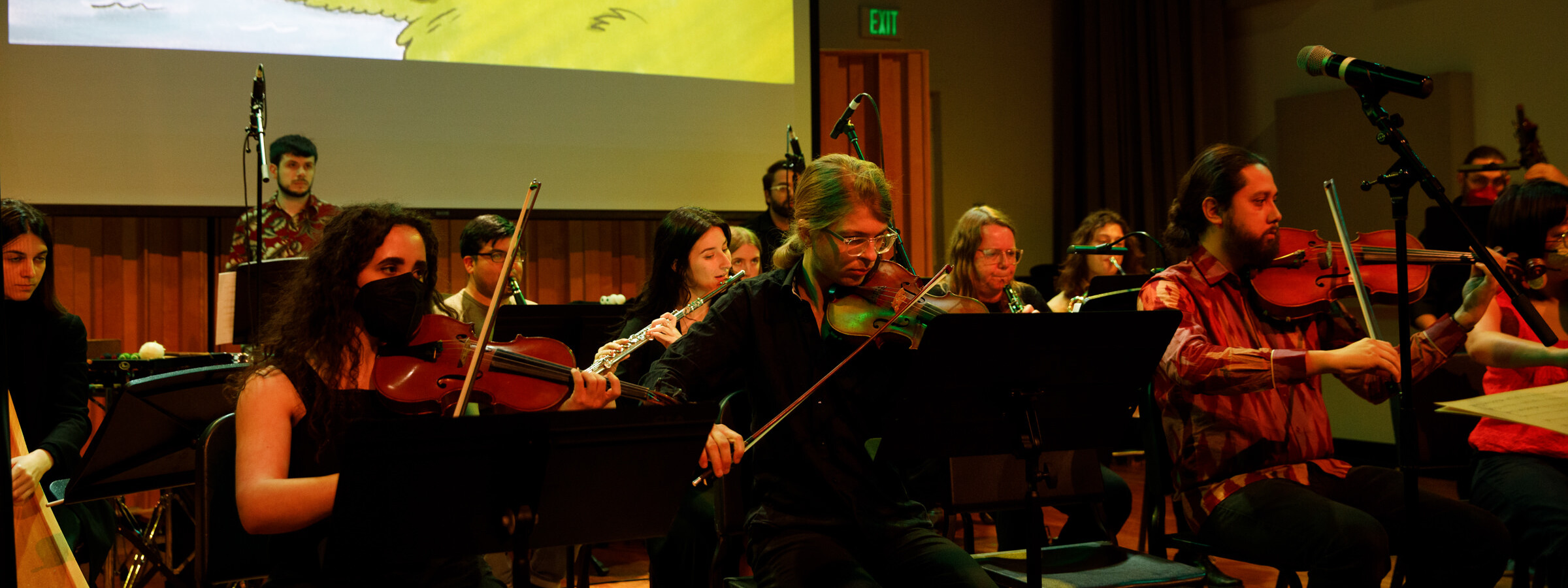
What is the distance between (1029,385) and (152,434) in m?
1.67

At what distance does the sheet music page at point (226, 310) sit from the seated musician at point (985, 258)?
2.33 meters

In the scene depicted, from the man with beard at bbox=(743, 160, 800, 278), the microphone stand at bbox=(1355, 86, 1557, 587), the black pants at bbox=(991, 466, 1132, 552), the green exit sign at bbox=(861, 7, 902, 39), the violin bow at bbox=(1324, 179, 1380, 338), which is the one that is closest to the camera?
the microphone stand at bbox=(1355, 86, 1557, 587)

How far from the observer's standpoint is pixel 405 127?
181 inches

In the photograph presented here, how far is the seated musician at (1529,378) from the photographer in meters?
2.36

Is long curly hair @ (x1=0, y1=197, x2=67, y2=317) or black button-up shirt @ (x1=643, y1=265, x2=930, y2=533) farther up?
long curly hair @ (x1=0, y1=197, x2=67, y2=317)

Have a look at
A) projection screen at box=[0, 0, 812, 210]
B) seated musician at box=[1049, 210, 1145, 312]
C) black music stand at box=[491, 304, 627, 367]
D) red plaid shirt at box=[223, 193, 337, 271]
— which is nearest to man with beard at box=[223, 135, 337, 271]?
red plaid shirt at box=[223, 193, 337, 271]

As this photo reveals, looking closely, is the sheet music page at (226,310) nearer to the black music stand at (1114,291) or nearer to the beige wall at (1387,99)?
the black music stand at (1114,291)

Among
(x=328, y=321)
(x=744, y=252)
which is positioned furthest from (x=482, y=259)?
(x=328, y=321)

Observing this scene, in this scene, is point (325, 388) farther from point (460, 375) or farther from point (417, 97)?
point (417, 97)

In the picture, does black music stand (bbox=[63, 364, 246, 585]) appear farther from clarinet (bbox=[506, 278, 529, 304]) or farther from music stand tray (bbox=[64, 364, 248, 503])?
clarinet (bbox=[506, 278, 529, 304])

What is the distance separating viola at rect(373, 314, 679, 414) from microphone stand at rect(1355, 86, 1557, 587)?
54.1 inches

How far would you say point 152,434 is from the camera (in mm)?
2092

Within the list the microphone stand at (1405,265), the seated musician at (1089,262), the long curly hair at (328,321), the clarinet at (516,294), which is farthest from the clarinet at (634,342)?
the seated musician at (1089,262)

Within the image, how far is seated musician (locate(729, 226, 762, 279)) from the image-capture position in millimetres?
3299
